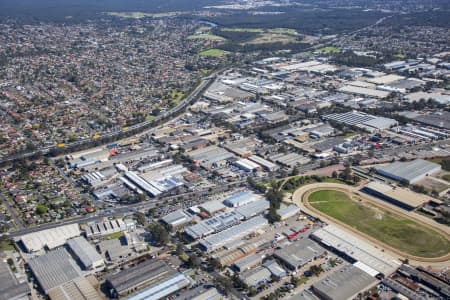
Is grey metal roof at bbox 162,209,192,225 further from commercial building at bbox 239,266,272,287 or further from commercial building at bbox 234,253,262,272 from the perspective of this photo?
commercial building at bbox 239,266,272,287

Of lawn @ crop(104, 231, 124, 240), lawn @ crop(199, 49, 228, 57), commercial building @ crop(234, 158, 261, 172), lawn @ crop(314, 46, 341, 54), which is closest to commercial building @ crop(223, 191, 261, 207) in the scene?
commercial building @ crop(234, 158, 261, 172)

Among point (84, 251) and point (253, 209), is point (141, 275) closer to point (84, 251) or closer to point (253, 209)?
point (84, 251)

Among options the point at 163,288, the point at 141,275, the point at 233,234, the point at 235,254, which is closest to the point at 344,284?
the point at 235,254

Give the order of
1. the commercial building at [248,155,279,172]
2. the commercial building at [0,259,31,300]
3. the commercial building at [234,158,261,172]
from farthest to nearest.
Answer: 1. the commercial building at [248,155,279,172]
2. the commercial building at [234,158,261,172]
3. the commercial building at [0,259,31,300]

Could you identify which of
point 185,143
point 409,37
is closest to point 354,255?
point 185,143

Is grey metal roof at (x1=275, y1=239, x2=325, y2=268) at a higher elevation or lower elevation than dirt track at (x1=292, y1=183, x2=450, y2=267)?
higher

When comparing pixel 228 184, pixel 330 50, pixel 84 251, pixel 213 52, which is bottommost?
pixel 213 52
